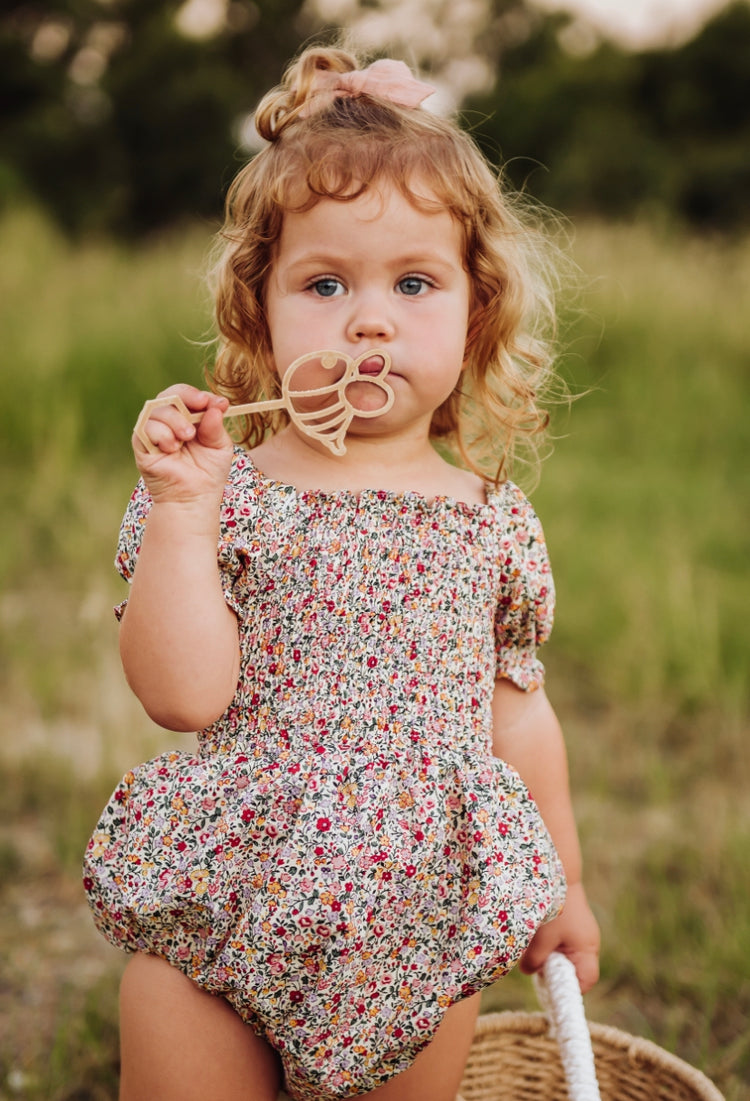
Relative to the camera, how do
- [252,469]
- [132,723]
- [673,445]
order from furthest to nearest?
[673,445] → [132,723] → [252,469]

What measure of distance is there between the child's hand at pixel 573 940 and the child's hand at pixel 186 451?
2.48 ft

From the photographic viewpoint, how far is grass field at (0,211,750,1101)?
198cm

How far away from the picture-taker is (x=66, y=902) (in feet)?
7.23

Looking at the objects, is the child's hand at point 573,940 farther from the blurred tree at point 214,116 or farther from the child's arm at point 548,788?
the blurred tree at point 214,116

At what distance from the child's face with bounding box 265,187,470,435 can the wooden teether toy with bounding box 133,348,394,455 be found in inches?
0.8

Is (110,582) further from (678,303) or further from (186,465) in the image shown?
(678,303)

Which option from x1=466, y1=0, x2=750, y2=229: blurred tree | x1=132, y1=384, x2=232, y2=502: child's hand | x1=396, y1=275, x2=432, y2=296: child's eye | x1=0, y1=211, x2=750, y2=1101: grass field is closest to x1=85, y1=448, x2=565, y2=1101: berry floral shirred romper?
x1=132, y1=384, x2=232, y2=502: child's hand

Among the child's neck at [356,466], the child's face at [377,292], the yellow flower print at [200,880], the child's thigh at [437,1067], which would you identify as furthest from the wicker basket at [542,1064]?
the child's face at [377,292]

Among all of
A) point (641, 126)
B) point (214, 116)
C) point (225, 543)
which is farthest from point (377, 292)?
point (641, 126)

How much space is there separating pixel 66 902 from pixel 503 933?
1.26m

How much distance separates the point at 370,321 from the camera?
1226 mm

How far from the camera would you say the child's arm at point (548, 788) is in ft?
4.85

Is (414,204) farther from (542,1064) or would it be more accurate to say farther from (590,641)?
(590,641)

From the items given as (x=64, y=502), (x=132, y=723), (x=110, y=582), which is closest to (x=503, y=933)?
(x=132, y=723)
